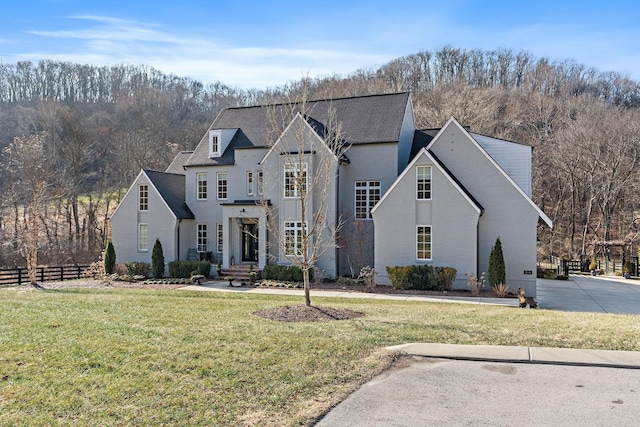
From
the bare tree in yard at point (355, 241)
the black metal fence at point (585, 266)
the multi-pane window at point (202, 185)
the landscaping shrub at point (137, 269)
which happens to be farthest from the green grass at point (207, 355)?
the black metal fence at point (585, 266)

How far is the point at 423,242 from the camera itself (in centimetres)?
2372

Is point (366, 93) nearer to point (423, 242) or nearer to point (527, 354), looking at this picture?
point (423, 242)

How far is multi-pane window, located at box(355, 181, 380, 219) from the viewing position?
88.2 feet

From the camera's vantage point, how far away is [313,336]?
1047 cm

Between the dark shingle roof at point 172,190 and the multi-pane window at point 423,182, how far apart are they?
1424cm

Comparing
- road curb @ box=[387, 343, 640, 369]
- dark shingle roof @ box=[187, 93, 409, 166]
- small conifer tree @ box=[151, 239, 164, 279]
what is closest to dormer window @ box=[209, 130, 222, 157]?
dark shingle roof @ box=[187, 93, 409, 166]

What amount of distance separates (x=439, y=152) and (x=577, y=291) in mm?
9588

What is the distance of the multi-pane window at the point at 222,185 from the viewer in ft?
99.7

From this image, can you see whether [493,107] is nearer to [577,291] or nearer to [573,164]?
[573,164]

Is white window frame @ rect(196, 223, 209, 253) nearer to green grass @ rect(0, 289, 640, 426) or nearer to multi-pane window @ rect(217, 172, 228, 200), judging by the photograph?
multi-pane window @ rect(217, 172, 228, 200)

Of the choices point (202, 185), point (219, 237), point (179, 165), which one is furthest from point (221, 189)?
point (179, 165)

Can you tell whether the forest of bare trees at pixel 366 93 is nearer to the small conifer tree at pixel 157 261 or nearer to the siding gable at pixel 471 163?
the siding gable at pixel 471 163

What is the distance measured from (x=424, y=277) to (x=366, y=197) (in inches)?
239

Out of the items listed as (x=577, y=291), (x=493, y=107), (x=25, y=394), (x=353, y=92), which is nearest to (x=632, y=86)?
(x=493, y=107)
